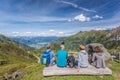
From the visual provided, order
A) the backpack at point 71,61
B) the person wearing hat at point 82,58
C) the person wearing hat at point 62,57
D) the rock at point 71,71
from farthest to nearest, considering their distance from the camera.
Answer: the person wearing hat at point 82,58, the person wearing hat at point 62,57, the backpack at point 71,61, the rock at point 71,71

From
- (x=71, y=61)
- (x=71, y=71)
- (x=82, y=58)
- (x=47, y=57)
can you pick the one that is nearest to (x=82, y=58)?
(x=82, y=58)

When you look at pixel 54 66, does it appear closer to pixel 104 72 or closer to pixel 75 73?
pixel 75 73

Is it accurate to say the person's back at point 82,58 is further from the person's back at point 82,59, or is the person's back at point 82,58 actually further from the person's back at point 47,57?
the person's back at point 47,57

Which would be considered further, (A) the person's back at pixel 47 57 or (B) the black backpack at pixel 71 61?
(A) the person's back at pixel 47 57

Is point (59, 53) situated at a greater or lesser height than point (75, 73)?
greater

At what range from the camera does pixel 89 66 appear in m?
20.6

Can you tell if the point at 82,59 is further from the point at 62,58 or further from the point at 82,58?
the point at 62,58

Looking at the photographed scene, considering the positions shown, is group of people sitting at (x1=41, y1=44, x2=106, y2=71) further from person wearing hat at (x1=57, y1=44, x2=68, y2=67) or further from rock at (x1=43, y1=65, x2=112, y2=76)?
rock at (x1=43, y1=65, x2=112, y2=76)

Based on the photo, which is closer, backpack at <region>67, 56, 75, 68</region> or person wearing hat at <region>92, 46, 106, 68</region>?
backpack at <region>67, 56, 75, 68</region>

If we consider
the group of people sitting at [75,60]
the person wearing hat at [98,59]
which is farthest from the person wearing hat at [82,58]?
the person wearing hat at [98,59]

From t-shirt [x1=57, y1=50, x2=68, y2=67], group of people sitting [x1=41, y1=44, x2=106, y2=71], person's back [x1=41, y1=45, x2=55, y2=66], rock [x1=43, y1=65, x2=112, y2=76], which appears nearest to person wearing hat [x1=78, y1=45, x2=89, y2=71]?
group of people sitting [x1=41, y1=44, x2=106, y2=71]

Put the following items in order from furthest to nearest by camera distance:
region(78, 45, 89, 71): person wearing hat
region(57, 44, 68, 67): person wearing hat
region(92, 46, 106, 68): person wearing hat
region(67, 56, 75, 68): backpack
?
region(92, 46, 106, 68): person wearing hat < region(78, 45, 89, 71): person wearing hat < region(57, 44, 68, 67): person wearing hat < region(67, 56, 75, 68): backpack

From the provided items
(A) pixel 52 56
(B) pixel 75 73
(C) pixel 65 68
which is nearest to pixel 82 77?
(B) pixel 75 73

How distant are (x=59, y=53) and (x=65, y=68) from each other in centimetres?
139
